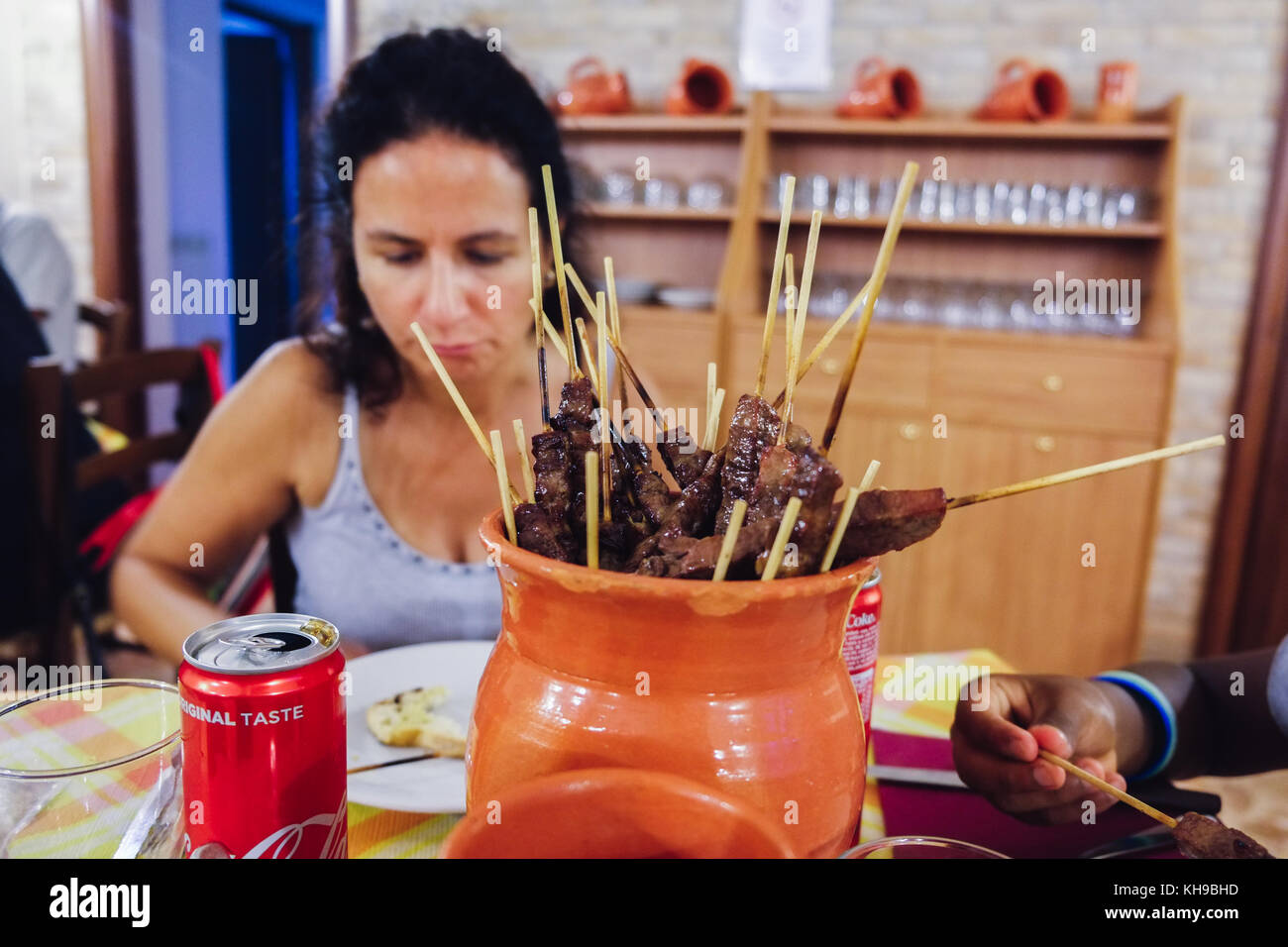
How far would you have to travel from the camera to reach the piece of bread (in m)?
A: 0.93

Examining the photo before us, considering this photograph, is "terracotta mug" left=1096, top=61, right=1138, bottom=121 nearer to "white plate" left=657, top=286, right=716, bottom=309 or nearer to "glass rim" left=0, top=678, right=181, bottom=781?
"white plate" left=657, top=286, right=716, bottom=309

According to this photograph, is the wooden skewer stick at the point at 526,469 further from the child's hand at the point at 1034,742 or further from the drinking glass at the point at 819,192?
the drinking glass at the point at 819,192

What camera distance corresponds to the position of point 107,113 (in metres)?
4.79

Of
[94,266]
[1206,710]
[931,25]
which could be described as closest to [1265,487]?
[931,25]

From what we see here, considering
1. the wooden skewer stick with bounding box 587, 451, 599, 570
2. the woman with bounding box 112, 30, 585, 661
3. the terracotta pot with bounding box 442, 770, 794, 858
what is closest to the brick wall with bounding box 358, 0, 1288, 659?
the woman with bounding box 112, 30, 585, 661

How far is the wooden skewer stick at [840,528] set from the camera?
1.75 ft

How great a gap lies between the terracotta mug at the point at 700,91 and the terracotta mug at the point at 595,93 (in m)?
0.22

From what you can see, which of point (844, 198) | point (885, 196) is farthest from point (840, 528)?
point (885, 196)

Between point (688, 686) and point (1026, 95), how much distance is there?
11.4 ft

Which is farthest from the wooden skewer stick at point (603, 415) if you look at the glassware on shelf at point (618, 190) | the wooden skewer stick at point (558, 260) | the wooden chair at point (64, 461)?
the glassware on shelf at point (618, 190)

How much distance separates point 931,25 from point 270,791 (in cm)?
403

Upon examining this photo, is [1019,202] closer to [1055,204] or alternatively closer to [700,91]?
[1055,204]

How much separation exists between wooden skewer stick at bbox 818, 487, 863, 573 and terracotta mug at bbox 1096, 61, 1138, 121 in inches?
140
